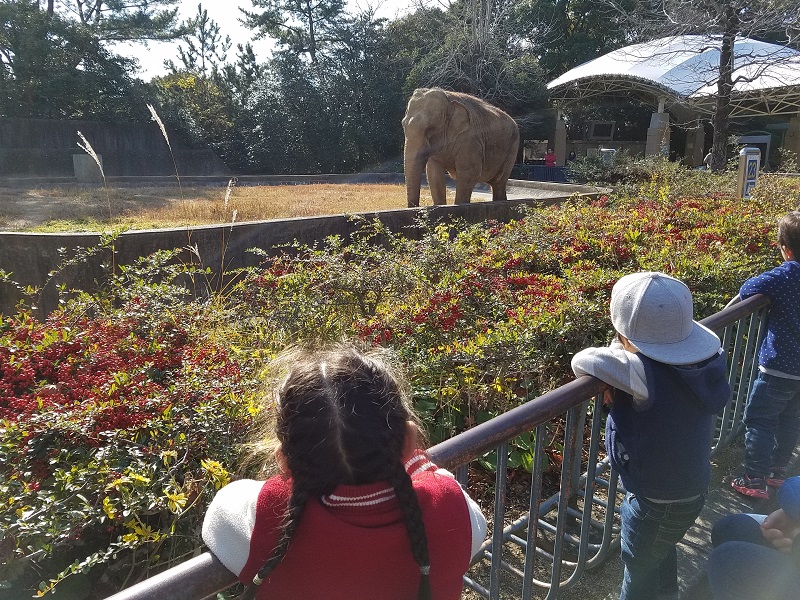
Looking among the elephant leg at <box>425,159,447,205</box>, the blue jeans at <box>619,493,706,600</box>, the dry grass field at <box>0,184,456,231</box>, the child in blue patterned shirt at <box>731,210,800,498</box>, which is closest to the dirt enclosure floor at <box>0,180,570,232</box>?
the dry grass field at <box>0,184,456,231</box>

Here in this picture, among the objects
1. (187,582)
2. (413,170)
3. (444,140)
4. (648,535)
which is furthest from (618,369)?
(444,140)

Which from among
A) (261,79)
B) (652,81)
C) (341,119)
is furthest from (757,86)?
(261,79)

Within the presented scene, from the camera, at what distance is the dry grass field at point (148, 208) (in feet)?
34.9

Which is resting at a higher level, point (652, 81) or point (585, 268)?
point (652, 81)

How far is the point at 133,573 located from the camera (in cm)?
237

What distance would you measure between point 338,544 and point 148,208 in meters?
13.3

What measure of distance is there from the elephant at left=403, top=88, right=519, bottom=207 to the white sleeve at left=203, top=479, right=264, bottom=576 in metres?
11.1

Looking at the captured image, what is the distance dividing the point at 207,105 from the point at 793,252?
36.4 metres

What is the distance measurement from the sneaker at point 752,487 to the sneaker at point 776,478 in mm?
35

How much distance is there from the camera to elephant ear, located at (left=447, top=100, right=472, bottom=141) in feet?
43.5

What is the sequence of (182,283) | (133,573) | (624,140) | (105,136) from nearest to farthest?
(133,573) → (182,283) → (105,136) → (624,140)

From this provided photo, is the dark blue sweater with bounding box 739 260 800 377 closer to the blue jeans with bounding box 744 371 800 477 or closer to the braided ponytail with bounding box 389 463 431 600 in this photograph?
the blue jeans with bounding box 744 371 800 477

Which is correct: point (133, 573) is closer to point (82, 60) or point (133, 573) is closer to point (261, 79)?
point (82, 60)

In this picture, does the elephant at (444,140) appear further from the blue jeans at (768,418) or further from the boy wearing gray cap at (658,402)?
the boy wearing gray cap at (658,402)
